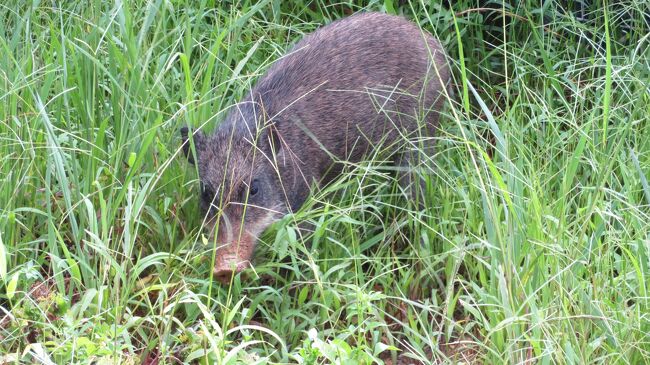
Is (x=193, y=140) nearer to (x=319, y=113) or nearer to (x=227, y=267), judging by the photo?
(x=227, y=267)

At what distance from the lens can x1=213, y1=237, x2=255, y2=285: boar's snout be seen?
4.48 metres

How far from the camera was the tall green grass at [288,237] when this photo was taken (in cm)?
384

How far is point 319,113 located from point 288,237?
Answer: 116 cm

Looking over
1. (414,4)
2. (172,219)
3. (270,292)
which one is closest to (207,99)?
(172,219)

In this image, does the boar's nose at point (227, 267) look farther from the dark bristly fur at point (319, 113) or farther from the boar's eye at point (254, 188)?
the boar's eye at point (254, 188)

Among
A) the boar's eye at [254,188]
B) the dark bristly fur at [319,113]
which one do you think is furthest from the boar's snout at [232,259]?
the boar's eye at [254,188]

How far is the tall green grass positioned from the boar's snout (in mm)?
71

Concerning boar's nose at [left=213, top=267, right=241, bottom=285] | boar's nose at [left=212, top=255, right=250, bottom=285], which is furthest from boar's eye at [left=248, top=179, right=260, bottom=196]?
boar's nose at [left=213, top=267, right=241, bottom=285]

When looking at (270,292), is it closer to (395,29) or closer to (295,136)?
(295,136)

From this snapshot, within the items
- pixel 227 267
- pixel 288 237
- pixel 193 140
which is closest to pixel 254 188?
pixel 193 140

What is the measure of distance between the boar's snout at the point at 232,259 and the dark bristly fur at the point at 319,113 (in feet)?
0.57

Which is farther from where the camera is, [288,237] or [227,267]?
[288,237]

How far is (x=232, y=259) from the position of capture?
456 cm

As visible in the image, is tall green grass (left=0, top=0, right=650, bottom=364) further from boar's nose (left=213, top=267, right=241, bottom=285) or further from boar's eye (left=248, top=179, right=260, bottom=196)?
boar's eye (left=248, top=179, right=260, bottom=196)
